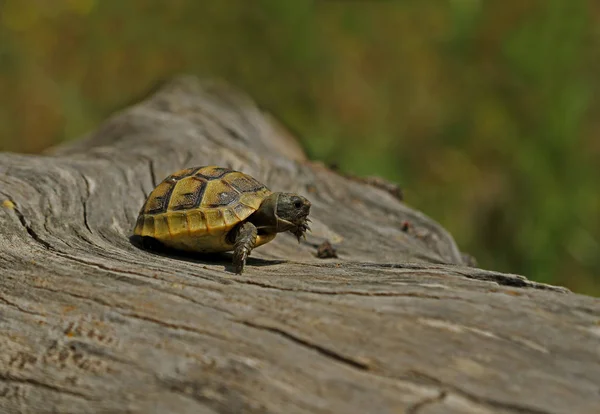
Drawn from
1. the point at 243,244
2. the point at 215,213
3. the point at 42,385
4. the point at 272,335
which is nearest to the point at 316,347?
the point at 272,335

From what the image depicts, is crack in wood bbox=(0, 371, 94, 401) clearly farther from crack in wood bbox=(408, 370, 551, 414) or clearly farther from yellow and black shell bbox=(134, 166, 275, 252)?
yellow and black shell bbox=(134, 166, 275, 252)

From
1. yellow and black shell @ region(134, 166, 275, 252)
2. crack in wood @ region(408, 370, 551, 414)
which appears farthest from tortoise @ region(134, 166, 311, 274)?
crack in wood @ region(408, 370, 551, 414)

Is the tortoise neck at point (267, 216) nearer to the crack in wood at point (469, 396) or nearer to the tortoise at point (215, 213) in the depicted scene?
the tortoise at point (215, 213)

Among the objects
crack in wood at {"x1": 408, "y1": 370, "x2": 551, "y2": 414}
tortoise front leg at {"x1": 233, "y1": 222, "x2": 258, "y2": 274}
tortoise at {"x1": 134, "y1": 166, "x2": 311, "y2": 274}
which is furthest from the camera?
tortoise at {"x1": 134, "y1": 166, "x2": 311, "y2": 274}

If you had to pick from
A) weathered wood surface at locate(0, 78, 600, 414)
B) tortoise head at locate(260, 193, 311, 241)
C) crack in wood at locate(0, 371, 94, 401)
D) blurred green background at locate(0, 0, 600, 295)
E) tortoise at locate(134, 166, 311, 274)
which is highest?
blurred green background at locate(0, 0, 600, 295)

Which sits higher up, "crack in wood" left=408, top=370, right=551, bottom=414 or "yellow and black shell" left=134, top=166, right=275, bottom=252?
"yellow and black shell" left=134, top=166, right=275, bottom=252

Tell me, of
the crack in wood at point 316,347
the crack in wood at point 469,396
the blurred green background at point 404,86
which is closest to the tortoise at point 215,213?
the crack in wood at point 316,347

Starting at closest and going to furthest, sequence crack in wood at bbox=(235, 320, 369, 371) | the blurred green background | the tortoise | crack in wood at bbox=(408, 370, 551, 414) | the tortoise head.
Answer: crack in wood at bbox=(408, 370, 551, 414), crack in wood at bbox=(235, 320, 369, 371), the tortoise, the tortoise head, the blurred green background
